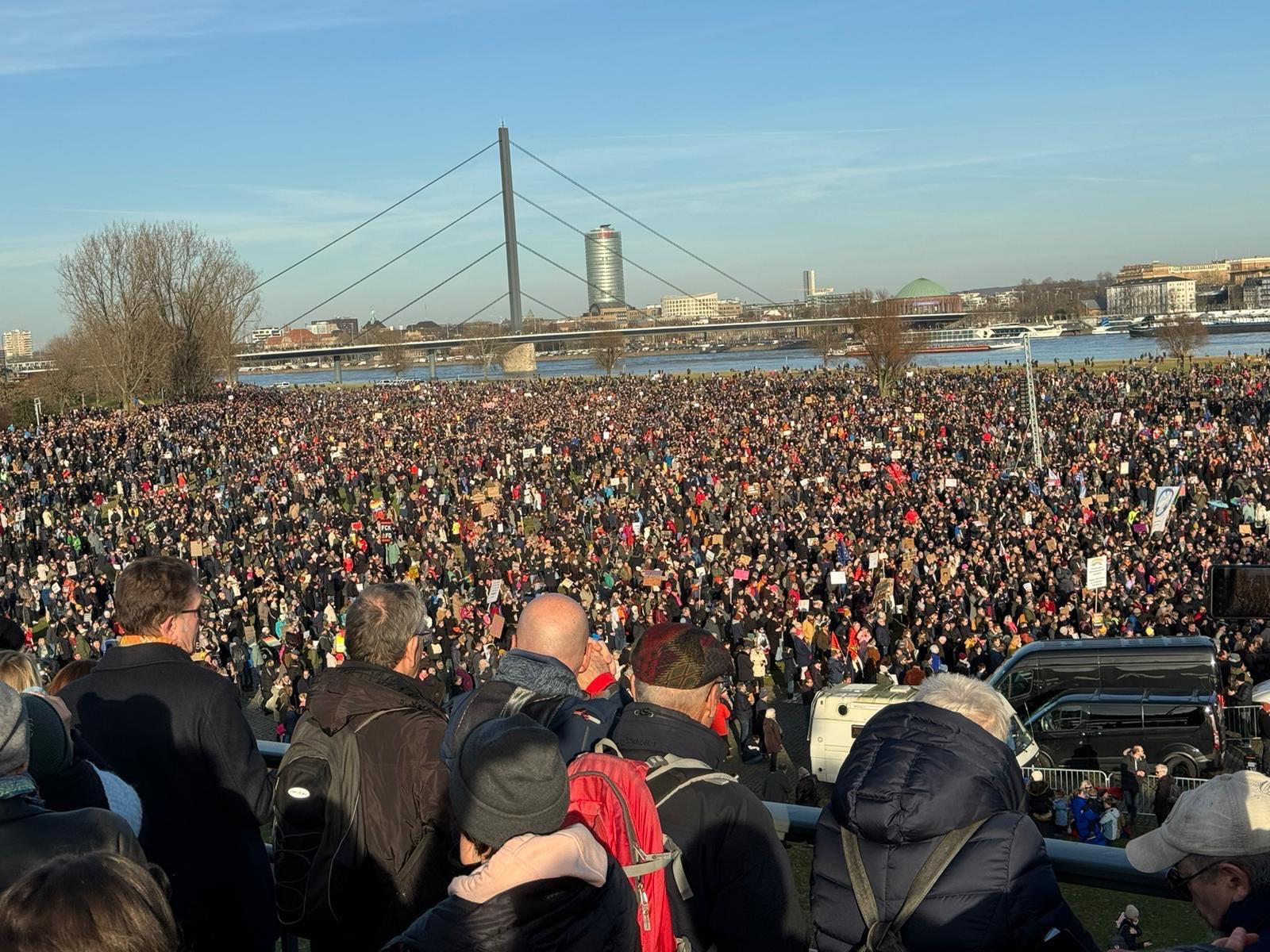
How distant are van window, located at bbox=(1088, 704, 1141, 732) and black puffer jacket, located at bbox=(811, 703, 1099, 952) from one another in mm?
9367

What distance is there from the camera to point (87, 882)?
1.32 metres

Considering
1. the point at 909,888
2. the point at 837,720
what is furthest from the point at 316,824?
the point at 837,720

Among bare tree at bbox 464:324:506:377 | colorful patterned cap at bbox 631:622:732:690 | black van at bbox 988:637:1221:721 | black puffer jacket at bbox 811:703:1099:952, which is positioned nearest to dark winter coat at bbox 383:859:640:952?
black puffer jacket at bbox 811:703:1099:952

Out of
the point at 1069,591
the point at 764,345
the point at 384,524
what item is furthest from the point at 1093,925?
the point at 764,345

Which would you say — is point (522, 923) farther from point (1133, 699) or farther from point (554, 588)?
point (554, 588)

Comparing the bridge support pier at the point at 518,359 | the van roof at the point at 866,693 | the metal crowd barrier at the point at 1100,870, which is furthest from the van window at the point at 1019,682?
the bridge support pier at the point at 518,359

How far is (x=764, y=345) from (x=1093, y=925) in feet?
506

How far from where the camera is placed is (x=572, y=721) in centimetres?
233

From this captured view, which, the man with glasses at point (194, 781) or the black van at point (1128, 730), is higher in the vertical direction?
the man with glasses at point (194, 781)

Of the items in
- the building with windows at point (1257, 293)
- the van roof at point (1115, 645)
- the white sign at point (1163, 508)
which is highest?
the building with windows at point (1257, 293)

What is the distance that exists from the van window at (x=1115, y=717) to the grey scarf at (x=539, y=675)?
9.38m

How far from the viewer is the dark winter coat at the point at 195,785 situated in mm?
2615

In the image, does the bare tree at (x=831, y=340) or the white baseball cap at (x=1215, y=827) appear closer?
the white baseball cap at (x=1215, y=827)

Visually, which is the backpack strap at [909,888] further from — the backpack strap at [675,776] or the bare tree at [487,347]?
the bare tree at [487,347]
